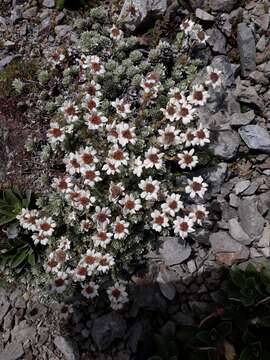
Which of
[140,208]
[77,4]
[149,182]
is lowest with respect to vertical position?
[140,208]

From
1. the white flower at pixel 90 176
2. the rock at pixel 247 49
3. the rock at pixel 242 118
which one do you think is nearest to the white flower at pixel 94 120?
the white flower at pixel 90 176

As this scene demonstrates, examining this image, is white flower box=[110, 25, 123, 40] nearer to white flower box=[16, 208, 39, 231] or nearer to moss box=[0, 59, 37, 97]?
moss box=[0, 59, 37, 97]

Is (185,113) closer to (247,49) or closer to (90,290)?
(247,49)

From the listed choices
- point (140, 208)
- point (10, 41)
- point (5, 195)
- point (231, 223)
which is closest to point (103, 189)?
point (140, 208)

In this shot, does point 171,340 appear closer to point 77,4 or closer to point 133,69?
point 133,69

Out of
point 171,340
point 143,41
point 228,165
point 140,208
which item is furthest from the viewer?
point 143,41

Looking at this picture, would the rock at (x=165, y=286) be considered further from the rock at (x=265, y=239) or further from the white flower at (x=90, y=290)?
the rock at (x=265, y=239)

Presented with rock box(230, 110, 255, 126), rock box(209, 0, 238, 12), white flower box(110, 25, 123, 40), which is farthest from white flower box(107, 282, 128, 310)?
rock box(209, 0, 238, 12)
